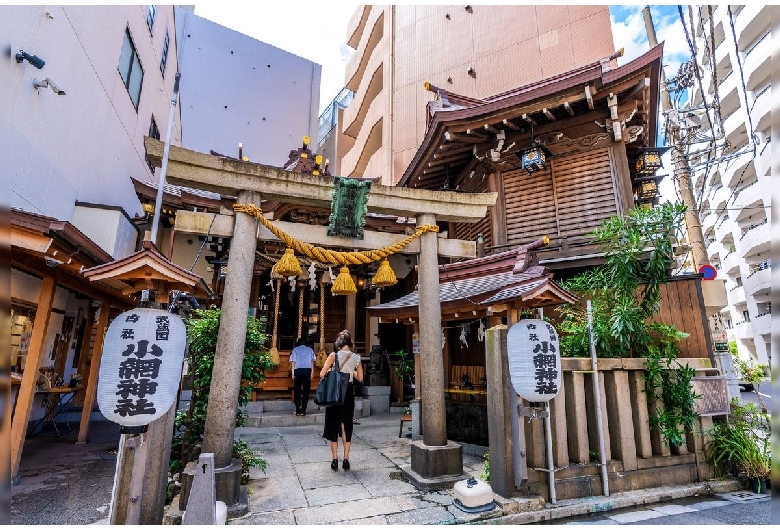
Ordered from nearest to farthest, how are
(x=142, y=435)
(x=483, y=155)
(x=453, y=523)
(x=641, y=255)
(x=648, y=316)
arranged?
1. (x=142, y=435)
2. (x=453, y=523)
3. (x=648, y=316)
4. (x=641, y=255)
5. (x=483, y=155)

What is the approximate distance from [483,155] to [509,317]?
279 inches

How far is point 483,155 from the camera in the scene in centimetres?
1154

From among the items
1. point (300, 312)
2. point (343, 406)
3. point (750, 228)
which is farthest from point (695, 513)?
point (750, 228)

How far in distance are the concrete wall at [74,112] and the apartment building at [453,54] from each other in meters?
11.6

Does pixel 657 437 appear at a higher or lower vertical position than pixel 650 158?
lower

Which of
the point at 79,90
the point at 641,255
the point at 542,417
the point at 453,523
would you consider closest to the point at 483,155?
the point at 641,255

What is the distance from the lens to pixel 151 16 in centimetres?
1406

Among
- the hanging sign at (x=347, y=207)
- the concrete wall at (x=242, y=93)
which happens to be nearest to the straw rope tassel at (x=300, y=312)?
the hanging sign at (x=347, y=207)

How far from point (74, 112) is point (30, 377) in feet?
20.8

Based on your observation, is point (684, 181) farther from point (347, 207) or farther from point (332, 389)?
point (332, 389)

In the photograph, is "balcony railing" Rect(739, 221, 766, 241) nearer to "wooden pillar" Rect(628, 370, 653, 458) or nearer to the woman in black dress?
"wooden pillar" Rect(628, 370, 653, 458)

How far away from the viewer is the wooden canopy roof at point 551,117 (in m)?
9.34

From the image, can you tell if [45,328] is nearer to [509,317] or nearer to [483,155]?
[509,317]

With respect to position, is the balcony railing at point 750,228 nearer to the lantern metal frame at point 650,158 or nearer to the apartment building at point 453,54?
the apartment building at point 453,54
